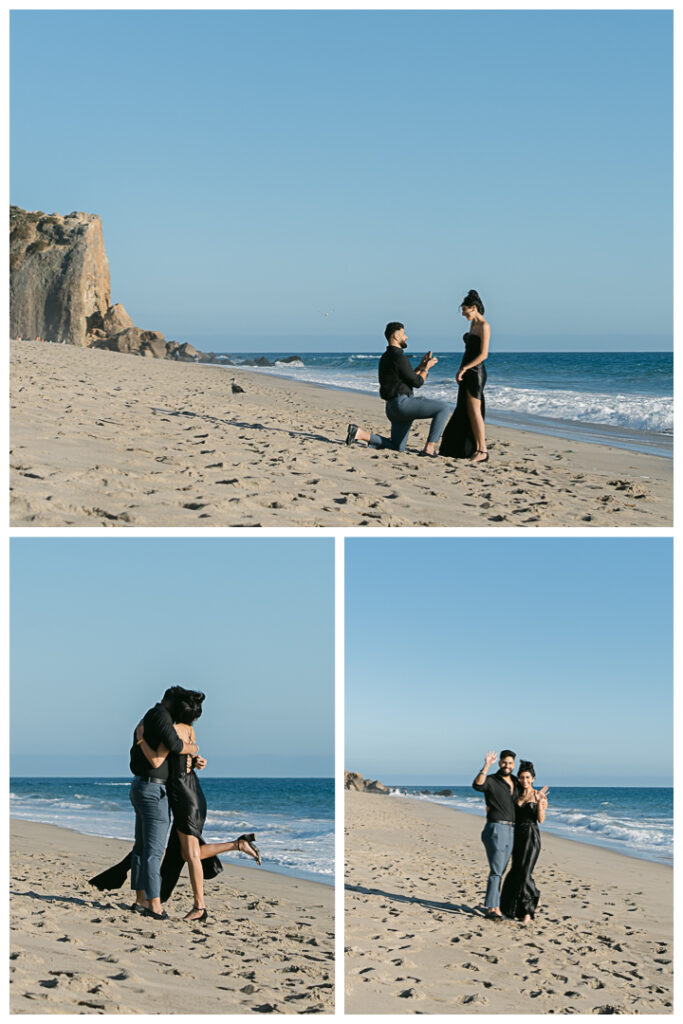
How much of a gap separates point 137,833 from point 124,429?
14.0 feet

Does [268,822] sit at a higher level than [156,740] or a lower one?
lower

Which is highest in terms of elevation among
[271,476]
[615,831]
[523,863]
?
[271,476]

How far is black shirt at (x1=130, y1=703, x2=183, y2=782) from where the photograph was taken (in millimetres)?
5953

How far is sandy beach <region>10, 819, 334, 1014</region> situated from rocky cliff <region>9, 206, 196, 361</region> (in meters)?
48.8

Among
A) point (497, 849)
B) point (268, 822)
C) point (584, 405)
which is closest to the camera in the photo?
point (497, 849)

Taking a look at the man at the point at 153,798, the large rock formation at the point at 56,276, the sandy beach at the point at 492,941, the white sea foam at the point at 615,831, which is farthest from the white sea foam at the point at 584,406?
the large rock formation at the point at 56,276

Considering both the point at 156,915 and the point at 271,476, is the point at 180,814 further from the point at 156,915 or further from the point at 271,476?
the point at 271,476

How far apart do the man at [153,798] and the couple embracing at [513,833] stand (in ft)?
7.51

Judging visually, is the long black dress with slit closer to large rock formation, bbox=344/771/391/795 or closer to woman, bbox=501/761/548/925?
woman, bbox=501/761/548/925

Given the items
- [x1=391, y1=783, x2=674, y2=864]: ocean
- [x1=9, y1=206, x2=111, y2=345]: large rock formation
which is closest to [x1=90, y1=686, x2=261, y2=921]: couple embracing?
[x1=391, y1=783, x2=674, y2=864]: ocean

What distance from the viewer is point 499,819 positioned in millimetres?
7395

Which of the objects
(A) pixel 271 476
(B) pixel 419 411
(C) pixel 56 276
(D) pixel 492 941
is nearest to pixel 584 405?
(B) pixel 419 411

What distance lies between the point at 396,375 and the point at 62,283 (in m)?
52.1
